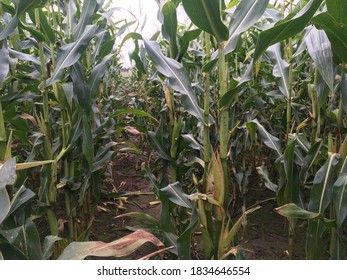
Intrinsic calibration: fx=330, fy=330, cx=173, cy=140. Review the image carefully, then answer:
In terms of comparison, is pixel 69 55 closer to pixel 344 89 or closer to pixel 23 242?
pixel 23 242

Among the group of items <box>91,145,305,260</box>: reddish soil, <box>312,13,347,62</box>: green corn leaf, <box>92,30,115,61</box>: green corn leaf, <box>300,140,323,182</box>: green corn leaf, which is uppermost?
<box>92,30,115,61</box>: green corn leaf

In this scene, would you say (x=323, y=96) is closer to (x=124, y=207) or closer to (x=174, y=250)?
(x=174, y=250)

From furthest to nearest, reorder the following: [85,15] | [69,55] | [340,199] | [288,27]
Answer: [85,15]
[69,55]
[340,199]
[288,27]

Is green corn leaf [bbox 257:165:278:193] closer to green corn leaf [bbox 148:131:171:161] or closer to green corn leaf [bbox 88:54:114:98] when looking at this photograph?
green corn leaf [bbox 148:131:171:161]

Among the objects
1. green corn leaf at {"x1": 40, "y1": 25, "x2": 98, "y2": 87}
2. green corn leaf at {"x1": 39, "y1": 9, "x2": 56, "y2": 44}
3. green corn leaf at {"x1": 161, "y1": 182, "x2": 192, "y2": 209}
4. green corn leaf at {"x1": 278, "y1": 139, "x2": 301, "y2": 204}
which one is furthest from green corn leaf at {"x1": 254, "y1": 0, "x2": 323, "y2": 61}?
green corn leaf at {"x1": 39, "y1": 9, "x2": 56, "y2": 44}

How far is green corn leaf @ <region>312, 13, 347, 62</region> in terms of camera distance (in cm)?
118

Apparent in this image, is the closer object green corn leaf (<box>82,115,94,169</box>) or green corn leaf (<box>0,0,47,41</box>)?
green corn leaf (<box>0,0,47,41</box>)

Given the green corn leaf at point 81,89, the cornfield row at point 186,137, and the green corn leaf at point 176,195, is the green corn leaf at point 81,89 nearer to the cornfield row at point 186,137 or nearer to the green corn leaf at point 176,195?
the cornfield row at point 186,137

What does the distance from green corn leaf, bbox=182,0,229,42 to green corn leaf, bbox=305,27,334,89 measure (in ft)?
1.53

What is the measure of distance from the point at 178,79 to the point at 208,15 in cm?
37

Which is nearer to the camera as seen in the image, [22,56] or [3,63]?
[3,63]

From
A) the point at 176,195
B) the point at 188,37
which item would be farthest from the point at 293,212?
the point at 188,37

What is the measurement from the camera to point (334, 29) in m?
1.21
